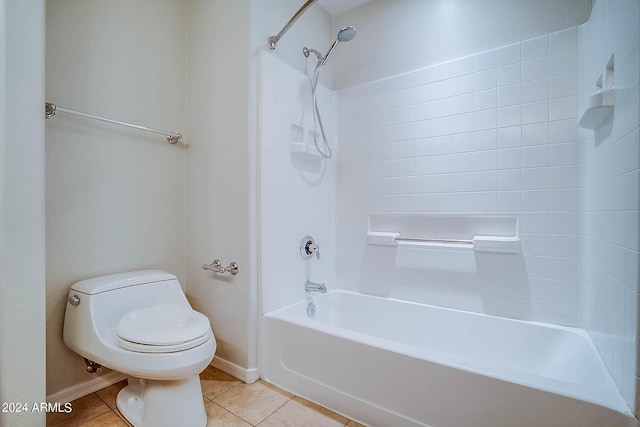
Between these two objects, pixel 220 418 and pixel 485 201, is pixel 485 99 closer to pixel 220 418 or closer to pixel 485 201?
pixel 485 201

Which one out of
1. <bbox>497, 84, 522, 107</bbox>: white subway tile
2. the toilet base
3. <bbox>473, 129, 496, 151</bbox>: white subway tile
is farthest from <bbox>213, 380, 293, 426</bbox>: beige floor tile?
<bbox>497, 84, 522, 107</bbox>: white subway tile

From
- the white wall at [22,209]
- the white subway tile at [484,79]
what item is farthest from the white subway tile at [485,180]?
the white wall at [22,209]

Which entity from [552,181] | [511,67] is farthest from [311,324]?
[511,67]

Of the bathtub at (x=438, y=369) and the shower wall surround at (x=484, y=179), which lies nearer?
the bathtub at (x=438, y=369)

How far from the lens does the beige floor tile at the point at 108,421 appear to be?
1.27m

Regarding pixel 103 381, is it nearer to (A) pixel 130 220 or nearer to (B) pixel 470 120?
(A) pixel 130 220

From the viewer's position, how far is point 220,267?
66.2 inches

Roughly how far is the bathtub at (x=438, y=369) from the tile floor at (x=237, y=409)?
2.5 inches

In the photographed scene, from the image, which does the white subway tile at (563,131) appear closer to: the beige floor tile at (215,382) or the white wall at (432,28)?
the white wall at (432,28)

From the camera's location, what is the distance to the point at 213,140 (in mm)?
1771

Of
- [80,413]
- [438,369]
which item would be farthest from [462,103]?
[80,413]

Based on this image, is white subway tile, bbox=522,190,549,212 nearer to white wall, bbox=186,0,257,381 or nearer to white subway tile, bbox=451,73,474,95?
white subway tile, bbox=451,73,474,95

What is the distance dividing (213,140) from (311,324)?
1213 mm

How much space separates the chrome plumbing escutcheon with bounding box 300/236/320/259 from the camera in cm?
187
